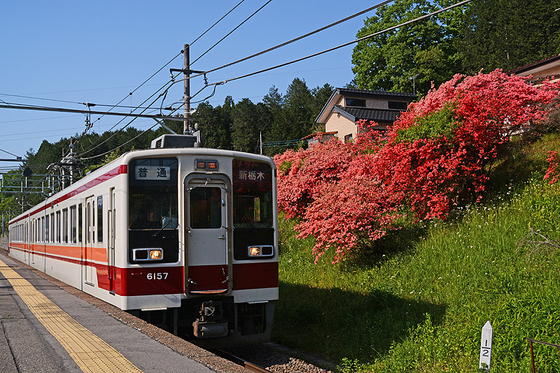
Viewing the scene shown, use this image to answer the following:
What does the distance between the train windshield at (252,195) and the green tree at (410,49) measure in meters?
33.3

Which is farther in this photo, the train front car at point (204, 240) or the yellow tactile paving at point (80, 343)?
the train front car at point (204, 240)

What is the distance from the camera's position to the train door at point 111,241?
799 centimetres

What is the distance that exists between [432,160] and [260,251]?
5046 mm

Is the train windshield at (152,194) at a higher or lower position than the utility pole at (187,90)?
lower

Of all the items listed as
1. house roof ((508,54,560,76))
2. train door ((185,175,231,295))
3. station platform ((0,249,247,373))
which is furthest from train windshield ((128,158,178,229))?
house roof ((508,54,560,76))

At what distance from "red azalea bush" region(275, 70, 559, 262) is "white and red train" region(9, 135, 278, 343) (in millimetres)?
3924

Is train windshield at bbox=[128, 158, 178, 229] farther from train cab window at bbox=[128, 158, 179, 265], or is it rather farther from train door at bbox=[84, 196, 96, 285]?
train door at bbox=[84, 196, 96, 285]

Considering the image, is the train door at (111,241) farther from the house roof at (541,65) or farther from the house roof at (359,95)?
the house roof at (359,95)

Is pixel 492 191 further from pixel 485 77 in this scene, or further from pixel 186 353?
pixel 186 353

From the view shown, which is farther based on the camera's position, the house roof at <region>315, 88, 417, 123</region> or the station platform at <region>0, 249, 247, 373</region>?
A: the house roof at <region>315, 88, 417, 123</region>

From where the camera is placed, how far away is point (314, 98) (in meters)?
91.0

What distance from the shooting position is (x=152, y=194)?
770 cm

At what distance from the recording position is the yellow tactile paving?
17.2 feet

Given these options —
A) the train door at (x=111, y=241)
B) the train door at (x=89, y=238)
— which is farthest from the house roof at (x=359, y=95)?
the train door at (x=111, y=241)
